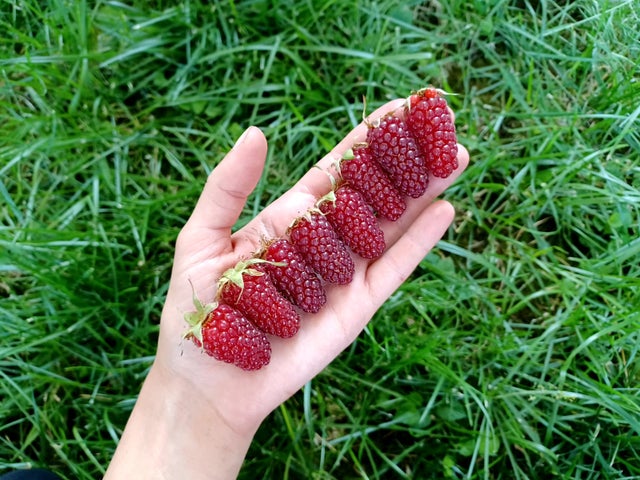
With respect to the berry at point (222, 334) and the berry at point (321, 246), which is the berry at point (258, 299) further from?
the berry at point (321, 246)

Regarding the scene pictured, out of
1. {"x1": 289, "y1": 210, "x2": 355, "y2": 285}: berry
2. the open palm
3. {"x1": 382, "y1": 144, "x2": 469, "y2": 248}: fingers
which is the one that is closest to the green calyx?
the open palm

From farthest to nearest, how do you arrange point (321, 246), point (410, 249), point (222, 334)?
point (410, 249)
point (321, 246)
point (222, 334)

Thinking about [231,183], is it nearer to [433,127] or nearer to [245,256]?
[245,256]

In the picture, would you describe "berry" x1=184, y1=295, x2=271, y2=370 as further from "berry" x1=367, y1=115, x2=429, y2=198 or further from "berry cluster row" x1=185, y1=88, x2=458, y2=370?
"berry" x1=367, y1=115, x2=429, y2=198

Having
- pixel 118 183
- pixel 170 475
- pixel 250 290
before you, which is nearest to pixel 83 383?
pixel 170 475

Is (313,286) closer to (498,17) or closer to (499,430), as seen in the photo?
(499,430)

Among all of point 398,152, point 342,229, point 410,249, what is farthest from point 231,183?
point 410,249

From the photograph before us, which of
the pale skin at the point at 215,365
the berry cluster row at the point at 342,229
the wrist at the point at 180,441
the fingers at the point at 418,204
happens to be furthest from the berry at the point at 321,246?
the wrist at the point at 180,441
